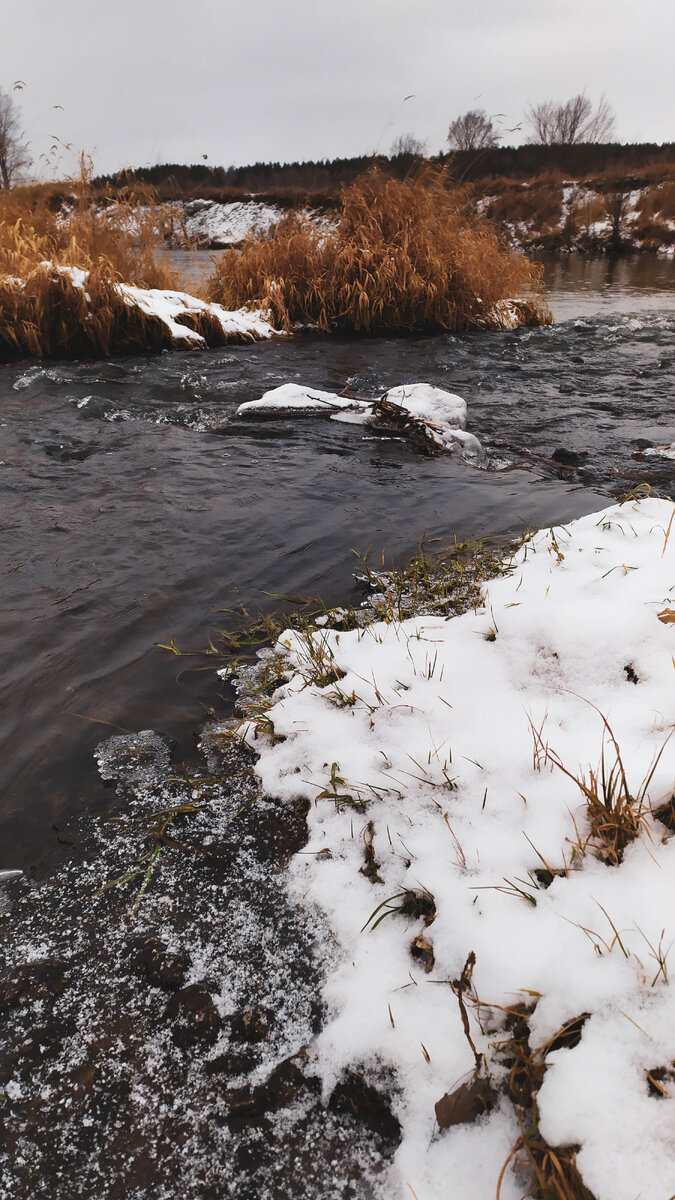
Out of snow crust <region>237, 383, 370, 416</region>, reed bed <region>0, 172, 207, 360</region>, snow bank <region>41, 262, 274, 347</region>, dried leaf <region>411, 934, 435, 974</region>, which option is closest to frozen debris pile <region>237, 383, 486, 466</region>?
snow crust <region>237, 383, 370, 416</region>

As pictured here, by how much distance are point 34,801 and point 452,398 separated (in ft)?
12.9

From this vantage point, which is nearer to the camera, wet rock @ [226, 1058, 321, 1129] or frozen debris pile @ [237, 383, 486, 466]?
wet rock @ [226, 1058, 321, 1129]

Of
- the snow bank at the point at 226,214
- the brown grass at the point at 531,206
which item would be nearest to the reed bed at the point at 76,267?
the brown grass at the point at 531,206

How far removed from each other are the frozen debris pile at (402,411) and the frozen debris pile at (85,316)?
2.24 metres

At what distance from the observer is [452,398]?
14.9 ft

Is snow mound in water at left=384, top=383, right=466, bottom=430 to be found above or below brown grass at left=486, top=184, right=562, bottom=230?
below

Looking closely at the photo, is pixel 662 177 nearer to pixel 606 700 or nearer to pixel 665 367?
pixel 665 367

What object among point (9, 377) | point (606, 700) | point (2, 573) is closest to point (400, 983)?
point (606, 700)

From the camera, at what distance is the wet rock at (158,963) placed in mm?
1177

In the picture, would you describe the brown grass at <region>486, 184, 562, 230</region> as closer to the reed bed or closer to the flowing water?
the flowing water

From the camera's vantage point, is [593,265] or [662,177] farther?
[662,177]

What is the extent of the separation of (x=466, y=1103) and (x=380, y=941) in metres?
A: 0.31

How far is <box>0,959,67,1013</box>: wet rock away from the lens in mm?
1154

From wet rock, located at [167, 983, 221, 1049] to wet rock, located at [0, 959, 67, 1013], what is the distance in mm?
233
